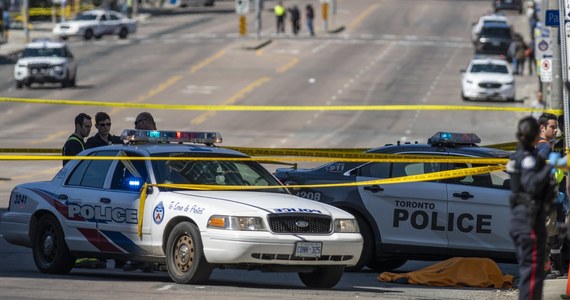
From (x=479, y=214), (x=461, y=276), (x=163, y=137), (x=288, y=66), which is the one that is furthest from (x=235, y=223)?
(x=288, y=66)

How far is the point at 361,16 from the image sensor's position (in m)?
91.3

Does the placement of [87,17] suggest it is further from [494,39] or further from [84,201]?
[84,201]

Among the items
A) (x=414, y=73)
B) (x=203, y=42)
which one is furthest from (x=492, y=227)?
(x=203, y=42)

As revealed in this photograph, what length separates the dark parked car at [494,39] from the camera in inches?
2682

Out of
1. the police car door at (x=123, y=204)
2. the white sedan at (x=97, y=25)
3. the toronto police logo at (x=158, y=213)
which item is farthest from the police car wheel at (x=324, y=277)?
the white sedan at (x=97, y=25)

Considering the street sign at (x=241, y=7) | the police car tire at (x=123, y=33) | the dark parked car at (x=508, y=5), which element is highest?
the street sign at (x=241, y=7)

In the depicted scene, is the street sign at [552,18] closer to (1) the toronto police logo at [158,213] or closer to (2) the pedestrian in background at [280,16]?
(1) the toronto police logo at [158,213]

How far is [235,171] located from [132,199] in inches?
44.4

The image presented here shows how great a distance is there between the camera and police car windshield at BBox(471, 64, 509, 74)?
53.9m

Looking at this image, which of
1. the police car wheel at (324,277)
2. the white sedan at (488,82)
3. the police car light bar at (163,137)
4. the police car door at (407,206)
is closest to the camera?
the police car wheel at (324,277)

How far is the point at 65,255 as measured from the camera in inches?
575

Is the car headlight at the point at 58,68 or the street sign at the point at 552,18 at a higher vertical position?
the street sign at the point at 552,18

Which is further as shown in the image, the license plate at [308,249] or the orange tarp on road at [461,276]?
the orange tarp on road at [461,276]

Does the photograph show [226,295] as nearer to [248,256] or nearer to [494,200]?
[248,256]
